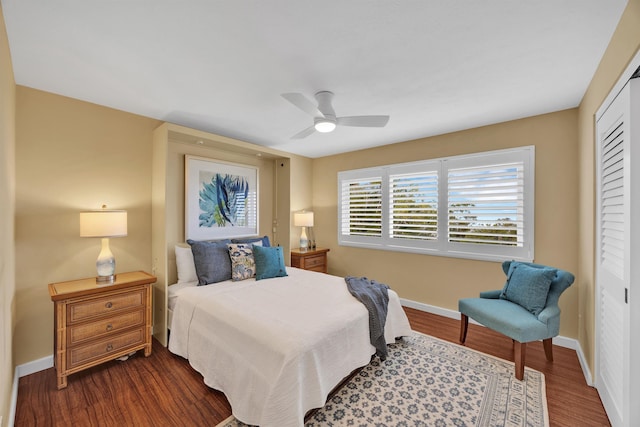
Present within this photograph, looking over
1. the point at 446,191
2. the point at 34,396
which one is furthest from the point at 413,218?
the point at 34,396

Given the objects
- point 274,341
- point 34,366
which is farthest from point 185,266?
point 274,341

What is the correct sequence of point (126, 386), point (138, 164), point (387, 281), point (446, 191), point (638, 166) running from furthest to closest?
point (387, 281) → point (446, 191) → point (138, 164) → point (126, 386) → point (638, 166)

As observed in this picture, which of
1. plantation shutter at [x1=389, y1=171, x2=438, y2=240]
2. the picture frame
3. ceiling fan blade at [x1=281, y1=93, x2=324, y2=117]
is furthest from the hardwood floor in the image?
ceiling fan blade at [x1=281, y1=93, x2=324, y2=117]

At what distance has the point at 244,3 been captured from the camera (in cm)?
141

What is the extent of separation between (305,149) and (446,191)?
89.3 inches

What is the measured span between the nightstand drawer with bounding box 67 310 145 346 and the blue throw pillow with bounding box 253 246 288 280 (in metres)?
1.23

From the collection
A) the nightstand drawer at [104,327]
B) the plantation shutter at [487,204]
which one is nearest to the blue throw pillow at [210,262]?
the nightstand drawer at [104,327]

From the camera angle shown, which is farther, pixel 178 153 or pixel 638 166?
pixel 178 153

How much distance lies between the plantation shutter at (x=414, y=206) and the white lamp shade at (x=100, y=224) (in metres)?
3.47

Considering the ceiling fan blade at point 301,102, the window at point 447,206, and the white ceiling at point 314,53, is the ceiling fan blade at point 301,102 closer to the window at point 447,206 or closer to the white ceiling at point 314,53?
the white ceiling at point 314,53

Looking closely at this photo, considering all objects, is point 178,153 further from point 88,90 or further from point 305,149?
point 305,149

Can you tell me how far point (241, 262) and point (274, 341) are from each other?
1.57 meters

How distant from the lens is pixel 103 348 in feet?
7.90

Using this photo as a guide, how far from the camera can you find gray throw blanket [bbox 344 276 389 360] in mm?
2434
